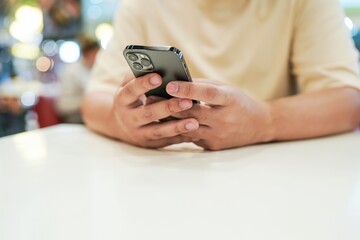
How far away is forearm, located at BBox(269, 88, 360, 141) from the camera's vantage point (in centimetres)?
60

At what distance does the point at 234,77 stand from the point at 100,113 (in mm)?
310

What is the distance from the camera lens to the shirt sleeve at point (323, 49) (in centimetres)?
68

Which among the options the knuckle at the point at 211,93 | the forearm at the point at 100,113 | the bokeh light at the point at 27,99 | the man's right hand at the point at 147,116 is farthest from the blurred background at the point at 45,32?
the knuckle at the point at 211,93

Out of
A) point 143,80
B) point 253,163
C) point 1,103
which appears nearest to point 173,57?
point 143,80

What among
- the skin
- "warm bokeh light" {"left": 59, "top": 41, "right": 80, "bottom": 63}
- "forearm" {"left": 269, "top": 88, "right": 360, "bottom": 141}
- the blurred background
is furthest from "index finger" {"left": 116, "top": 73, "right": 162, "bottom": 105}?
"warm bokeh light" {"left": 59, "top": 41, "right": 80, "bottom": 63}

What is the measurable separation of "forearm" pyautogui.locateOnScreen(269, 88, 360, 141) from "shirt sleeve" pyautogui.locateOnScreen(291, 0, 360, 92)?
0.04m

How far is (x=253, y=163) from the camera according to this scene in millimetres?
483

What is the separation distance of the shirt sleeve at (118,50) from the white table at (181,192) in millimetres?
219

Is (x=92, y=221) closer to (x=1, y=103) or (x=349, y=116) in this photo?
(x=349, y=116)

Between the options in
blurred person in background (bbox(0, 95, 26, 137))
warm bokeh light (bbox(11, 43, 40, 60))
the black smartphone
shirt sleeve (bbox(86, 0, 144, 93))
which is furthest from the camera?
warm bokeh light (bbox(11, 43, 40, 60))

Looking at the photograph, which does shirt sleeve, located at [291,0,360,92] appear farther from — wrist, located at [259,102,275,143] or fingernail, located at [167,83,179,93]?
fingernail, located at [167,83,179,93]

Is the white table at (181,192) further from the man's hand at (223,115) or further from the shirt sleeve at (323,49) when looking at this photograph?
the shirt sleeve at (323,49)

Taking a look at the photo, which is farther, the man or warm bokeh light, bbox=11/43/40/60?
warm bokeh light, bbox=11/43/40/60

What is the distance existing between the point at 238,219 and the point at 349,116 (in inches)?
16.7
